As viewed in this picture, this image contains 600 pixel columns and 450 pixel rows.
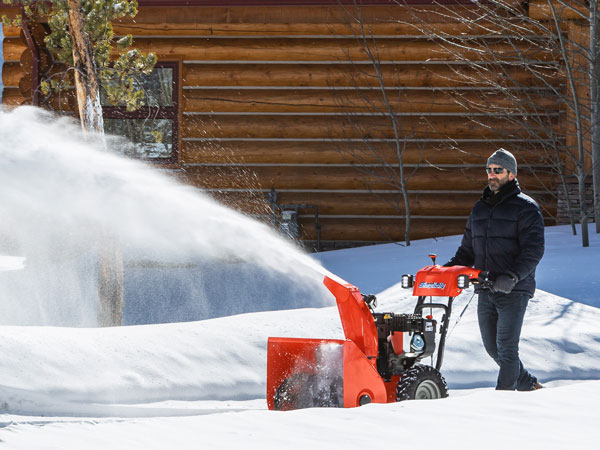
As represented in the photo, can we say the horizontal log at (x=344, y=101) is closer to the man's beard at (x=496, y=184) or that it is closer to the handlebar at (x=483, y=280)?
the man's beard at (x=496, y=184)

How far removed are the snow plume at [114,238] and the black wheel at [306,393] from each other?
3.92m

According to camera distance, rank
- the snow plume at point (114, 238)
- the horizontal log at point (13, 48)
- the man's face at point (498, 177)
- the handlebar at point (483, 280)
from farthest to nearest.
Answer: the horizontal log at point (13, 48) → the snow plume at point (114, 238) → the man's face at point (498, 177) → the handlebar at point (483, 280)

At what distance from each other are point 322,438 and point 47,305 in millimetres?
7422

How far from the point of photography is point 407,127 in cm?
1220

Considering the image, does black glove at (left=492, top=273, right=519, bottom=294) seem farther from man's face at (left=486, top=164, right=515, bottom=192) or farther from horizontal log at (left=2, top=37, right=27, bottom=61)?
horizontal log at (left=2, top=37, right=27, bottom=61)

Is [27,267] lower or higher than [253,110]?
lower

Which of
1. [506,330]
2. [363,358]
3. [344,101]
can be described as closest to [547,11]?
[344,101]

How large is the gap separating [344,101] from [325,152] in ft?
2.84

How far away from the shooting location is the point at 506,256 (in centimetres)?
450

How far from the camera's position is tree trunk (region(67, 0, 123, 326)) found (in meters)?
8.98

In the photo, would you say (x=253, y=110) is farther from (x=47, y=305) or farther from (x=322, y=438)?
(x=322, y=438)

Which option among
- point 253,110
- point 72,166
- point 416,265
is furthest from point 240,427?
point 253,110

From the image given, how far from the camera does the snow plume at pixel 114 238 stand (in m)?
9.52

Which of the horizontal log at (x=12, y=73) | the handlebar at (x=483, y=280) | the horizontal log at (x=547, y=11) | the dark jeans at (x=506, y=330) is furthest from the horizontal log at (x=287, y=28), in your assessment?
the handlebar at (x=483, y=280)
